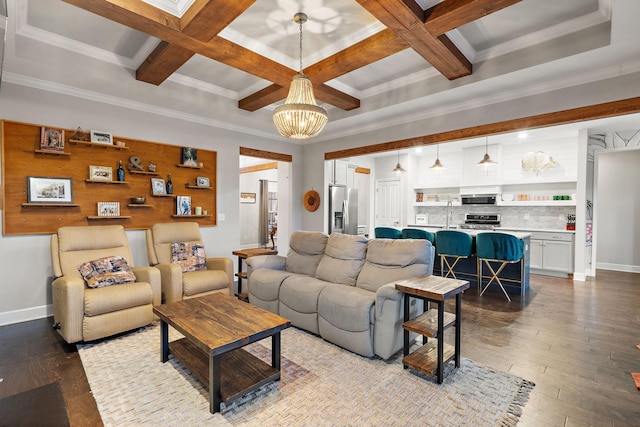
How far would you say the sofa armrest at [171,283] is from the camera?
3521 mm

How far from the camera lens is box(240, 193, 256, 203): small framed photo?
9.48 metres

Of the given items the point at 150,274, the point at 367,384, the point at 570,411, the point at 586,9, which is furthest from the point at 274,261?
the point at 586,9

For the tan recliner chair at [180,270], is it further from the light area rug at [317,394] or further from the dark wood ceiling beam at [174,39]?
the dark wood ceiling beam at [174,39]

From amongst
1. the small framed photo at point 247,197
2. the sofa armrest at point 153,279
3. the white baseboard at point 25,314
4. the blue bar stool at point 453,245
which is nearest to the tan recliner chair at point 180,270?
the sofa armrest at point 153,279

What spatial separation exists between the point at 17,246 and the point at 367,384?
4.00 metres

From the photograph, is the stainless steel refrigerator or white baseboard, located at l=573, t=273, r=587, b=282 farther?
the stainless steel refrigerator

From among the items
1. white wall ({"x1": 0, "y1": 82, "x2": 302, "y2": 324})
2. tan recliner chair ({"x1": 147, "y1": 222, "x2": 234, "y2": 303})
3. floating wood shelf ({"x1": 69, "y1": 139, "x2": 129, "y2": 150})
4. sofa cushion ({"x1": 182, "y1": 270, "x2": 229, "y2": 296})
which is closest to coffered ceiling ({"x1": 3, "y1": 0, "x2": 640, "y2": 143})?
white wall ({"x1": 0, "y1": 82, "x2": 302, "y2": 324})

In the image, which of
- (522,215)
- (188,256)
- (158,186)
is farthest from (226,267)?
(522,215)

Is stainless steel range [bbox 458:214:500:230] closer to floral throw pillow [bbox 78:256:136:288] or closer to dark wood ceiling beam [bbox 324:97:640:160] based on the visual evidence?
dark wood ceiling beam [bbox 324:97:640:160]

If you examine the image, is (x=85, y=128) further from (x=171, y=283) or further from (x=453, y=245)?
(x=453, y=245)

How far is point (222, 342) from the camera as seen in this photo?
6.32ft

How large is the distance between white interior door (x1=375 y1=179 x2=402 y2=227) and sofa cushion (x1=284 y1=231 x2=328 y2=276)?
15.5ft

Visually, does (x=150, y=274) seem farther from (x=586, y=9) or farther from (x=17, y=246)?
(x=586, y=9)

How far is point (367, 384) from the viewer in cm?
226
